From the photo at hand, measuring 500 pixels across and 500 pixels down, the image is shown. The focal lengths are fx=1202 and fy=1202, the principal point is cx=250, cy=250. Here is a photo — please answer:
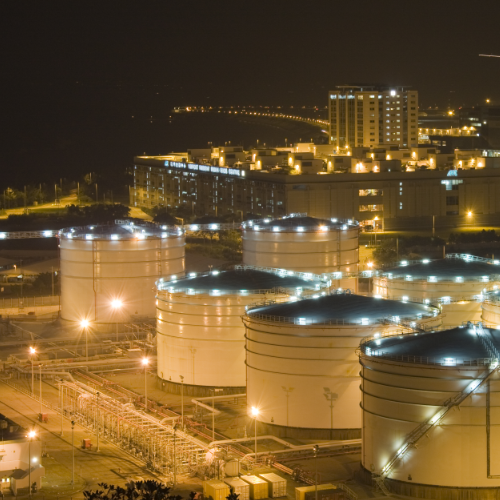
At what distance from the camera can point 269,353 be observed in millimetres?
32250

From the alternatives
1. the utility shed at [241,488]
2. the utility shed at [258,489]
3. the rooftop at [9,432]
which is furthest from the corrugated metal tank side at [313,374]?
the rooftop at [9,432]

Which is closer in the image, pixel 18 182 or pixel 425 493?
pixel 425 493

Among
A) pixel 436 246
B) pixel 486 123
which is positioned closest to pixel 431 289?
pixel 436 246

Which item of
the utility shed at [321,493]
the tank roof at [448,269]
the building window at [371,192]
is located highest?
the building window at [371,192]

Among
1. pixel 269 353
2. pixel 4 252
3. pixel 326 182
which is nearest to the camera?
pixel 269 353

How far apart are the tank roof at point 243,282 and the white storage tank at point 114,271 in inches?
338

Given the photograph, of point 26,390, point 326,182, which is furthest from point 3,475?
point 326,182

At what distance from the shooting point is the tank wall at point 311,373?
1235 inches

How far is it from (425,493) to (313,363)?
620 cm

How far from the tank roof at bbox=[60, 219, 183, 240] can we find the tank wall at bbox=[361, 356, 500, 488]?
78.4 ft

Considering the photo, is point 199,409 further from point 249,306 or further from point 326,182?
point 326,182

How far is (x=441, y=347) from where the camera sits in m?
26.8

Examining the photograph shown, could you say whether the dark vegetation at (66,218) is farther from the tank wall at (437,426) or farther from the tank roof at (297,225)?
the tank wall at (437,426)

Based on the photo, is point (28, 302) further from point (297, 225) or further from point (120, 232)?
point (297, 225)
